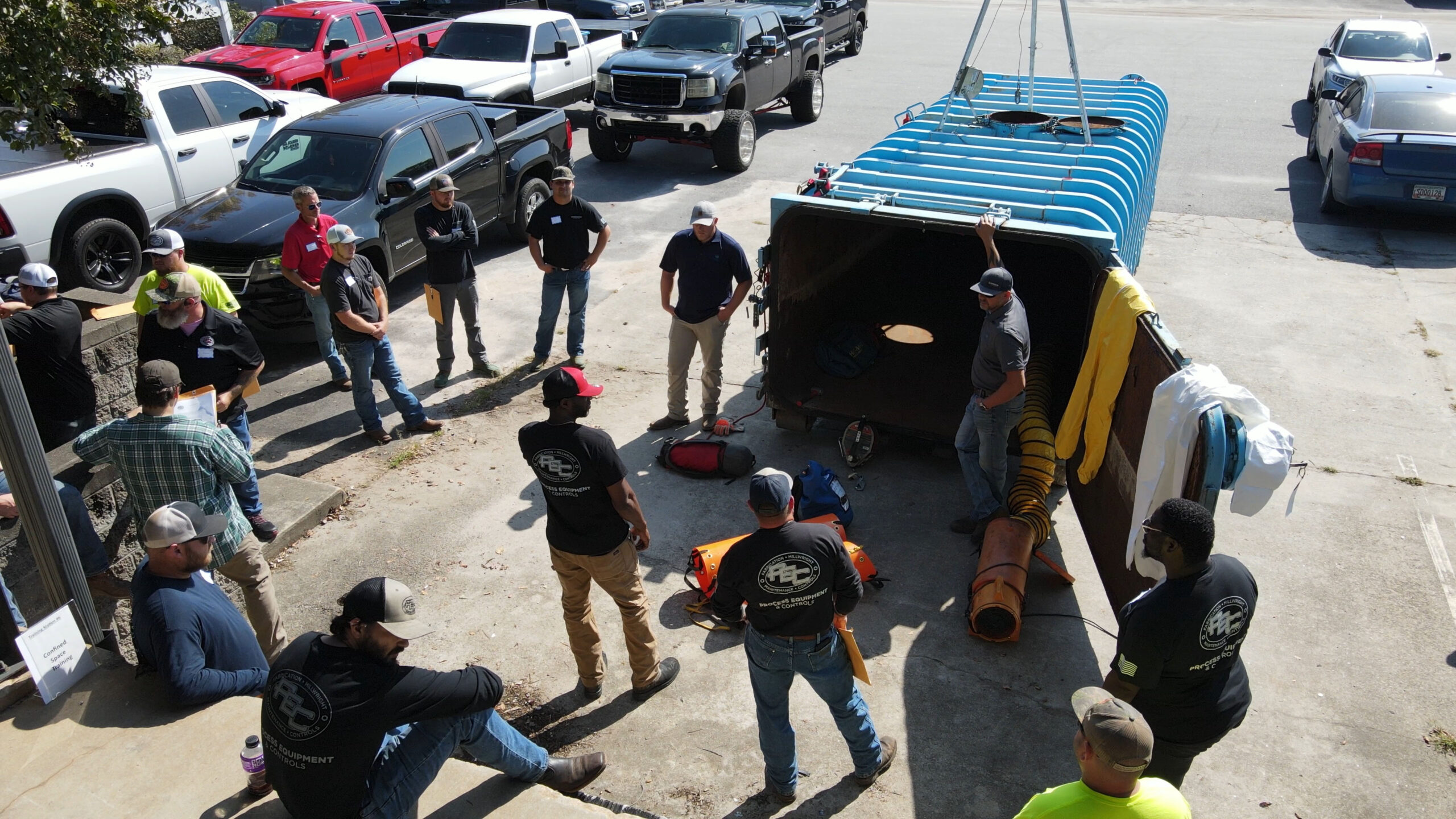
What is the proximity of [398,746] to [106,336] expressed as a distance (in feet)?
12.8

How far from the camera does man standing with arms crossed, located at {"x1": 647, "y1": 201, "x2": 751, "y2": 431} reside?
25.3 feet

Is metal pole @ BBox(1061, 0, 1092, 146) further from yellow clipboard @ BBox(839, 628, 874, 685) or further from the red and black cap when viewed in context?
yellow clipboard @ BBox(839, 628, 874, 685)

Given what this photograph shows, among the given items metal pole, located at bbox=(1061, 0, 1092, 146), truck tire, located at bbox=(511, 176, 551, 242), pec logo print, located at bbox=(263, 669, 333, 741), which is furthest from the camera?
truck tire, located at bbox=(511, 176, 551, 242)

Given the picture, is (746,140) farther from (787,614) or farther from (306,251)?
(787,614)

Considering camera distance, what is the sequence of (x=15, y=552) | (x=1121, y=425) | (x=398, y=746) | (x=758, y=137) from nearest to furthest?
1. (x=398, y=746)
2. (x=15, y=552)
3. (x=1121, y=425)
4. (x=758, y=137)

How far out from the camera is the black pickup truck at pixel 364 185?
29.4 ft

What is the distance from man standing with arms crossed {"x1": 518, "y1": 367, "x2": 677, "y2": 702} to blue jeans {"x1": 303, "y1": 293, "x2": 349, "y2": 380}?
4.39m

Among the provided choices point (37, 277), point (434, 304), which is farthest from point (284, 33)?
point (37, 277)

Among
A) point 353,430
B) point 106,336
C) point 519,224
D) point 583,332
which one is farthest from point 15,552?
point 519,224

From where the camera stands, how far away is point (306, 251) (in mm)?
8141

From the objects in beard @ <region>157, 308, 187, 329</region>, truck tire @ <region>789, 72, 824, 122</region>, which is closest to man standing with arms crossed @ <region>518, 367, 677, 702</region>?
beard @ <region>157, 308, 187, 329</region>

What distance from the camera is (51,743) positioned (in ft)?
13.3

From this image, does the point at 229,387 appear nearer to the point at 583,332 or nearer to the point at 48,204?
the point at 583,332

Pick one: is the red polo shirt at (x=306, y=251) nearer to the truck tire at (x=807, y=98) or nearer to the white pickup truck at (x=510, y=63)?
the white pickup truck at (x=510, y=63)
